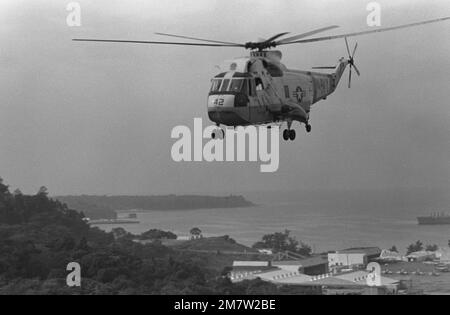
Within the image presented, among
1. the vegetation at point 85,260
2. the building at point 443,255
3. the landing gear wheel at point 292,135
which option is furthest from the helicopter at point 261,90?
the building at point 443,255

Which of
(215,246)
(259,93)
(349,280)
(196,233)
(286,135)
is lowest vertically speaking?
(349,280)

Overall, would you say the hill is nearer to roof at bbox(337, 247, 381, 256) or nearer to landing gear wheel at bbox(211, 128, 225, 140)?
roof at bbox(337, 247, 381, 256)

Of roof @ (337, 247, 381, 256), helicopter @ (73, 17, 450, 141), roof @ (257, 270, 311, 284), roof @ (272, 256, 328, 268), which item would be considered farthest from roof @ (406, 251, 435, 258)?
helicopter @ (73, 17, 450, 141)

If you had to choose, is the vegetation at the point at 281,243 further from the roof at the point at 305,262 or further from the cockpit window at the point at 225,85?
the cockpit window at the point at 225,85

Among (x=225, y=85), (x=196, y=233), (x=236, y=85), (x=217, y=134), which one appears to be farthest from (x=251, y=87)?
(x=196, y=233)

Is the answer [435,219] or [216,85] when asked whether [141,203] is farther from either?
[216,85]

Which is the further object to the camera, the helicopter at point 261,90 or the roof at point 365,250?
the roof at point 365,250
